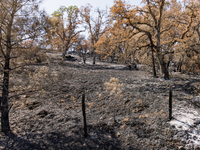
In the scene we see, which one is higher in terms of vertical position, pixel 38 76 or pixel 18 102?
pixel 38 76

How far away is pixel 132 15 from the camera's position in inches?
435

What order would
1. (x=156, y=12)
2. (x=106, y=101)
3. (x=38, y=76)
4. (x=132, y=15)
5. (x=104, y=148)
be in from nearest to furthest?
(x=104, y=148)
(x=38, y=76)
(x=106, y=101)
(x=132, y=15)
(x=156, y=12)

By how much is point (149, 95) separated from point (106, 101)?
2971mm

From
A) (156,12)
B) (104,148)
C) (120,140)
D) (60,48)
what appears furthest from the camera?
(156,12)

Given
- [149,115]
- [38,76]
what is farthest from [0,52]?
[149,115]

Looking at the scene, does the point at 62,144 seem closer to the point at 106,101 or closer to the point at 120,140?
the point at 120,140

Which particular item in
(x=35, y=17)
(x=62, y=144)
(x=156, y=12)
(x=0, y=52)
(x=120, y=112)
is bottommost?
(x=62, y=144)

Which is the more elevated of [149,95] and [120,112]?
[149,95]

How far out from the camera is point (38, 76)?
6.25 metres

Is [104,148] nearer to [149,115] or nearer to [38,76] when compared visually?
[149,115]

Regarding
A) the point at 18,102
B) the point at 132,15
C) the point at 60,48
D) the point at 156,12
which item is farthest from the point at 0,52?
the point at 156,12

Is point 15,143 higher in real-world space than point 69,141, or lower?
lower

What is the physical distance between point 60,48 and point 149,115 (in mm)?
5845

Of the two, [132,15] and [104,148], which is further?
[132,15]
